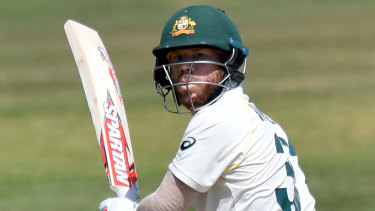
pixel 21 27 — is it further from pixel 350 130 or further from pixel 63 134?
pixel 350 130

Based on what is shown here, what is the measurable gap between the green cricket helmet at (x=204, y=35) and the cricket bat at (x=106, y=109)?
1.97 feet

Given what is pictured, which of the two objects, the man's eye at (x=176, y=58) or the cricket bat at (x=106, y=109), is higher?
the man's eye at (x=176, y=58)

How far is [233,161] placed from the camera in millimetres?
3043

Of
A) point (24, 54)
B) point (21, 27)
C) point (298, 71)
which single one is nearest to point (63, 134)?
point (298, 71)

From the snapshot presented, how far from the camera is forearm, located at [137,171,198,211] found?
303 cm

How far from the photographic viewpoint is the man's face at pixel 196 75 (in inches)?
125

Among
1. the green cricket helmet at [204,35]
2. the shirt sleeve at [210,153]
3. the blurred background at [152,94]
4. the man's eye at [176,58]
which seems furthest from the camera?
the blurred background at [152,94]

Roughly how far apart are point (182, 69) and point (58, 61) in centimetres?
1289

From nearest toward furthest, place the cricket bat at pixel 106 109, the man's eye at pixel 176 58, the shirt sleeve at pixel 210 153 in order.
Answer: the shirt sleeve at pixel 210 153 → the man's eye at pixel 176 58 → the cricket bat at pixel 106 109

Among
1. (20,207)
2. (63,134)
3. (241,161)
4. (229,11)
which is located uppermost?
(241,161)

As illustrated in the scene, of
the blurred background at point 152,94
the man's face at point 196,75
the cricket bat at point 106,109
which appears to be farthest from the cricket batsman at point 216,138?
the blurred background at point 152,94

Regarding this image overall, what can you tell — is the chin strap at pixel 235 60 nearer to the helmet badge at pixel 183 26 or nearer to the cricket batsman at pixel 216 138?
the cricket batsman at pixel 216 138

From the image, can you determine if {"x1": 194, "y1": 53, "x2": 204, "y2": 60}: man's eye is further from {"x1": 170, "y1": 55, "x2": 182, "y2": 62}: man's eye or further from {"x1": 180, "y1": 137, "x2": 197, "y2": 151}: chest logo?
{"x1": 180, "y1": 137, "x2": 197, "y2": 151}: chest logo

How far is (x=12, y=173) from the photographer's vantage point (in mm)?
8773
